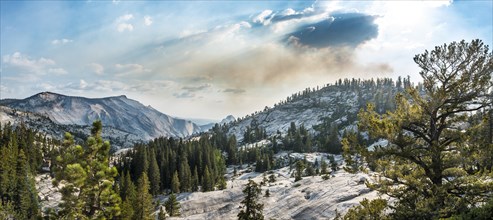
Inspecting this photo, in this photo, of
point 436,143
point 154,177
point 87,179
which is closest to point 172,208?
point 154,177

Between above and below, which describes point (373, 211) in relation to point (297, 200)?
above

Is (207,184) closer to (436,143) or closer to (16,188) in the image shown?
(16,188)

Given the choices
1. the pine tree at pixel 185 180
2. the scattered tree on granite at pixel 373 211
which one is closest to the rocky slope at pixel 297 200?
the pine tree at pixel 185 180

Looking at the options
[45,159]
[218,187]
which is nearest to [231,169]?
[218,187]

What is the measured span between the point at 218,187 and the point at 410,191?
12841 centimetres

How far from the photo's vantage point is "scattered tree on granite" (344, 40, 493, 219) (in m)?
16.5

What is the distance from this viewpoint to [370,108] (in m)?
18.2

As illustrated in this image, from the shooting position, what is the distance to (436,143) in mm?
16969

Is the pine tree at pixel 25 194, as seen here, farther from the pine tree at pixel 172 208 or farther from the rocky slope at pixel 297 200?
the rocky slope at pixel 297 200

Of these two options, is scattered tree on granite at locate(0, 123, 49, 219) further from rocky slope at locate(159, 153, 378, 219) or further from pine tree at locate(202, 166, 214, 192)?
pine tree at locate(202, 166, 214, 192)

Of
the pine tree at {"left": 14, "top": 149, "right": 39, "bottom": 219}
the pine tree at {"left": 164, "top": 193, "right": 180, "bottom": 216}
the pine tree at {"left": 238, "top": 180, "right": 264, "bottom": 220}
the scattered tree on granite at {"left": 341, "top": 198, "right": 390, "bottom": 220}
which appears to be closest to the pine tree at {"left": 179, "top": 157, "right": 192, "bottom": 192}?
→ the pine tree at {"left": 164, "top": 193, "right": 180, "bottom": 216}

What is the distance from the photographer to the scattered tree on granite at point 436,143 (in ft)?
54.1

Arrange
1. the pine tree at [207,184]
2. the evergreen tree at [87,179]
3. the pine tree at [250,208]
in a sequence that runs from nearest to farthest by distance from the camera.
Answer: the evergreen tree at [87,179] < the pine tree at [250,208] < the pine tree at [207,184]

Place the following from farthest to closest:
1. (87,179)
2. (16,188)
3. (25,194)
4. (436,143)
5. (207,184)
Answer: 1. (207,184)
2. (16,188)
3. (25,194)
4. (87,179)
5. (436,143)
